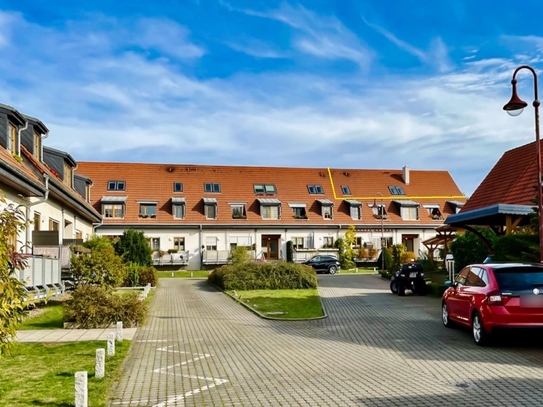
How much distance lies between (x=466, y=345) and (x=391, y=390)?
15.1 feet

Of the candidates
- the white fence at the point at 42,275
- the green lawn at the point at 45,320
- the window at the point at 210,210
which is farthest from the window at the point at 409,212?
the green lawn at the point at 45,320

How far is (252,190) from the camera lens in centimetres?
6209

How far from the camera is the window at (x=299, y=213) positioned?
2388 inches

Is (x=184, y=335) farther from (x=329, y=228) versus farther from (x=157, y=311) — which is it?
(x=329, y=228)

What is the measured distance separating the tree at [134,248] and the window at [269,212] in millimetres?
19202

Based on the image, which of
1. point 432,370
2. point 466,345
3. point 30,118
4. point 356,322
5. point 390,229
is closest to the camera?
point 432,370

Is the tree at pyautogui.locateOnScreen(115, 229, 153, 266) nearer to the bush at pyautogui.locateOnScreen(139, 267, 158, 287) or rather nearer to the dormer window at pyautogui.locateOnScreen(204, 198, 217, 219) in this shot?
the bush at pyautogui.locateOnScreen(139, 267, 158, 287)

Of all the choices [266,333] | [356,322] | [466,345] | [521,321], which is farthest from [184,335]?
[521,321]

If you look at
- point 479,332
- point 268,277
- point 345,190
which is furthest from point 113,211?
point 479,332

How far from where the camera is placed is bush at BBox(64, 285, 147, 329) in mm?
15852

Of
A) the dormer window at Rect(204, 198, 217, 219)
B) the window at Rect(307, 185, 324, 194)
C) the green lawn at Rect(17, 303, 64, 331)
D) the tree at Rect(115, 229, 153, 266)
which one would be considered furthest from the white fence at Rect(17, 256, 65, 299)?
the window at Rect(307, 185, 324, 194)

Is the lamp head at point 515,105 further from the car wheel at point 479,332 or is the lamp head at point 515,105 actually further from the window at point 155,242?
the window at point 155,242

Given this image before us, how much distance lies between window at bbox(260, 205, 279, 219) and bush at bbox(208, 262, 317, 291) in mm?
28725

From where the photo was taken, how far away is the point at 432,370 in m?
9.81
